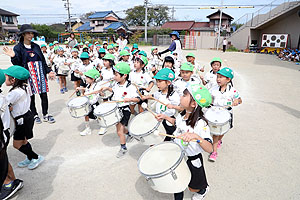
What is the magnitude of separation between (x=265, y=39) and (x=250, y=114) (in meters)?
20.8

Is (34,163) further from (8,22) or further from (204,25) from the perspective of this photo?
(8,22)

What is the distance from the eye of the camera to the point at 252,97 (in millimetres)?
6781

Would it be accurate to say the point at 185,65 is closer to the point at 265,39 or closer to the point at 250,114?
the point at 250,114

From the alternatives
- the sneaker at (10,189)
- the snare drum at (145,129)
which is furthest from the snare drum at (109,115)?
the sneaker at (10,189)

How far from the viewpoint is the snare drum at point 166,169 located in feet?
6.35

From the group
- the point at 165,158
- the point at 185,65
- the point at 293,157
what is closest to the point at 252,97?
the point at 293,157

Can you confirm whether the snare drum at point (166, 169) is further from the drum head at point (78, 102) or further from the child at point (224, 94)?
the drum head at point (78, 102)

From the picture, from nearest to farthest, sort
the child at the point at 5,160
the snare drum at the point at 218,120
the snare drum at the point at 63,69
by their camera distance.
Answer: the child at the point at 5,160 → the snare drum at the point at 218,120 → the snare drum at the point at 63,69

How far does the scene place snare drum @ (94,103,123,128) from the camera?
3.12 metres

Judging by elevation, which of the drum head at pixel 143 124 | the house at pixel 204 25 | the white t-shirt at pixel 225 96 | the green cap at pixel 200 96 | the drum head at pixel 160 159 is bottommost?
the drum head at pixel 160 159

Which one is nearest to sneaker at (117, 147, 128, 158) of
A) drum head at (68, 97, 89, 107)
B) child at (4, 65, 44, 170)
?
drum head at (68, 97, 89, 107)

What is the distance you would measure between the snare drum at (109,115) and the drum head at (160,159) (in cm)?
113

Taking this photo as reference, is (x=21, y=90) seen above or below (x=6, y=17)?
below

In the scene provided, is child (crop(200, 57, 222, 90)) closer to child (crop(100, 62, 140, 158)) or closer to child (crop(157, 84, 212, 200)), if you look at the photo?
child (crop(100, 62, 140, 158))
